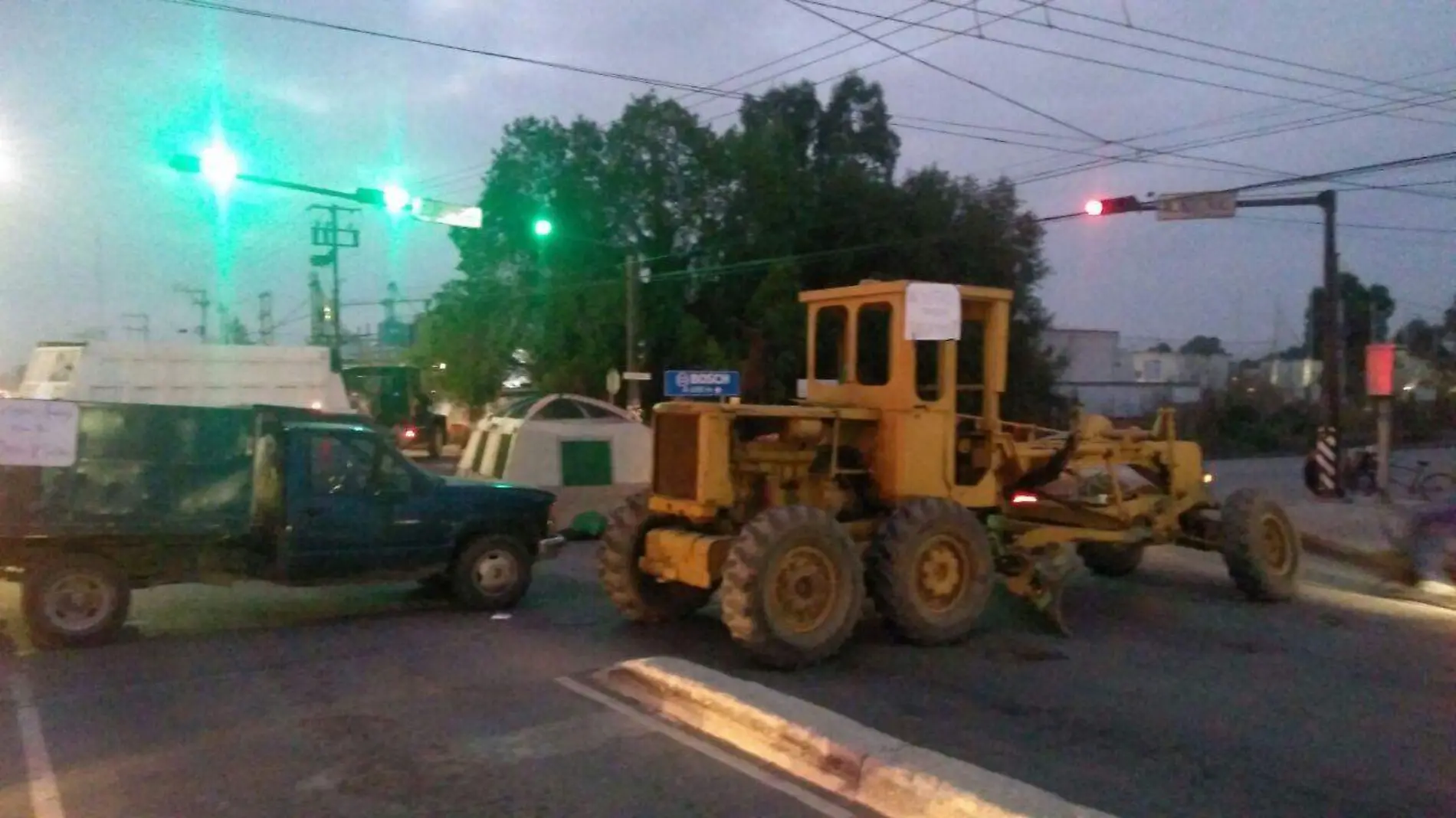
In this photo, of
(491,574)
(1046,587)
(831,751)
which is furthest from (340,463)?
(831,751)

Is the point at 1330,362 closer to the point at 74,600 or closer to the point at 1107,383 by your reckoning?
the point at 74,600

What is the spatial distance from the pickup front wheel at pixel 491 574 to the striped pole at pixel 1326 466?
1898cm

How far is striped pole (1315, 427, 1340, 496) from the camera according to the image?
85.7 ft

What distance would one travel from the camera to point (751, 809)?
261 inches

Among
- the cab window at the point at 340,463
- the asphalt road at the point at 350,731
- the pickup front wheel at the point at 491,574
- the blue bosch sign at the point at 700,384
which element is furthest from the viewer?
the blue bosch sign at the point at 700,384

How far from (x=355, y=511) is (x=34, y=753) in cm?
469

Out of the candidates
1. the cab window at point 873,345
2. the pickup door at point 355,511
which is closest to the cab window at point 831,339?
the cab window at point 873,345

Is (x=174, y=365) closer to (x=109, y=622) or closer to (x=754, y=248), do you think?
(x=109, y=622)

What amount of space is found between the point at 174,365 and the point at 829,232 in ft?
71.8

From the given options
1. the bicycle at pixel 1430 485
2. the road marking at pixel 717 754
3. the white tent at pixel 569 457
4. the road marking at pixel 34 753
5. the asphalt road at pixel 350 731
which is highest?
the white tent at pixel 569 457

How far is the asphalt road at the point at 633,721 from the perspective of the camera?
6.92m

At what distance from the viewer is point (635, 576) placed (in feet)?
39.0

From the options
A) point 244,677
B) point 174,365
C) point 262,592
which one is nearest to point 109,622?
point 244,677

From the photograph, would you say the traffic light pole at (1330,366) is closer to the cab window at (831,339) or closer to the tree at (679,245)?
the tree at (679,245)
